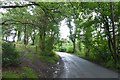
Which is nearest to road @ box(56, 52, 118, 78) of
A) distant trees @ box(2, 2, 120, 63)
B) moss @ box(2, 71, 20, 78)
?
distant trees @ box(2, 2, 120, 63)

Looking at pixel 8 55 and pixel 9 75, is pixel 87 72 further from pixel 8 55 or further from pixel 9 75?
pixel 9 75

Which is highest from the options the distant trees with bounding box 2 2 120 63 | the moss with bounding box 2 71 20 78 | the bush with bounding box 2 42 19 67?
the distant trees with bounding box 2 2 120 63

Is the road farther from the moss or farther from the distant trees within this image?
the moss

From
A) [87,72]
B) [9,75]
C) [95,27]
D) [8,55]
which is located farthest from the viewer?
[95,27]

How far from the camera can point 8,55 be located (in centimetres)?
1504

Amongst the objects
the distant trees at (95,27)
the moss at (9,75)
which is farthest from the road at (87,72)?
the moss at (9,75)

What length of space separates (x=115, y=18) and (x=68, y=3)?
14798 mm

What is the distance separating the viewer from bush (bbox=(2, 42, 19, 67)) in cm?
1470

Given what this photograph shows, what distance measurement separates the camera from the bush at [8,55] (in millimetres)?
14695

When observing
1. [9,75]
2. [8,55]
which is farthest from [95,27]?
[9,75]

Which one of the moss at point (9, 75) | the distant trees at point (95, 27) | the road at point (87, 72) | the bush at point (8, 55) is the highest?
the distant trees at point (95, 27)

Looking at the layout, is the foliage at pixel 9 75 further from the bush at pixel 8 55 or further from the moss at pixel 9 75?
the bush at pixel 8 55

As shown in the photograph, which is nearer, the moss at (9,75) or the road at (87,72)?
the moss at (9,75)

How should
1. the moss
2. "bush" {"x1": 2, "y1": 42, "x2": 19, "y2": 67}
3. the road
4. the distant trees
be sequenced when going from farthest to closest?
the distant trees → the road → "bush" {"x1": 2, "y1": 42, "x2": 19, "y2": 67} → the moss
